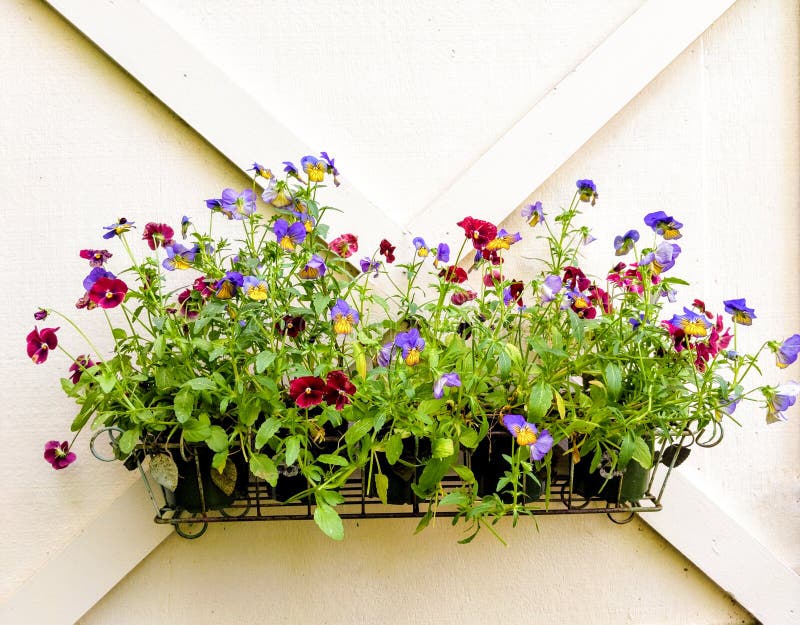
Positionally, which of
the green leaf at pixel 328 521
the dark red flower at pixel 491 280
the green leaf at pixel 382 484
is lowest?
the green leaf at pixel 328 521

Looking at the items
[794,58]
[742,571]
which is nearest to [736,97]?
[794,58]

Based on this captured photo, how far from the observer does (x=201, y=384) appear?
98cm

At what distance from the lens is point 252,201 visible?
1.09 meters

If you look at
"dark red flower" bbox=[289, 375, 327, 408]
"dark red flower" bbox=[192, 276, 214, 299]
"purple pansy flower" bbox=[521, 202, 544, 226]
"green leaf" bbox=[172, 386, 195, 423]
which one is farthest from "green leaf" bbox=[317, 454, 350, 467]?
"purple pansy flower" bbox=[521, 202, 544, 226]

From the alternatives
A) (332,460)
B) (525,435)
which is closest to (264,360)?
(332,460)

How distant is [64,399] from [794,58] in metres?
1.73

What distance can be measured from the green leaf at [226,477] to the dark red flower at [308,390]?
0.75 feet

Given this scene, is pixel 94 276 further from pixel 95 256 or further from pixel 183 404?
pixel 183 404

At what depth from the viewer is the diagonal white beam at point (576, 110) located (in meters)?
1.29

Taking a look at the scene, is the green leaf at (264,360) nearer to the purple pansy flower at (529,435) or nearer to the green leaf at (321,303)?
the green leaf at (321,303)

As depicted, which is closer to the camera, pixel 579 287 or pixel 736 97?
pixel 579 287

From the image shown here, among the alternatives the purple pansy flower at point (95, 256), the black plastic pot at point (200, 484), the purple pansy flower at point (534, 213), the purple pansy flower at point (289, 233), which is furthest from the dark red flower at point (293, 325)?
the purple pansy flower at point (534, 213)

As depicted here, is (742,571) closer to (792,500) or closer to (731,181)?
(792,500)

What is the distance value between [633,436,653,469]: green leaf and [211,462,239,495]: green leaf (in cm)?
67
